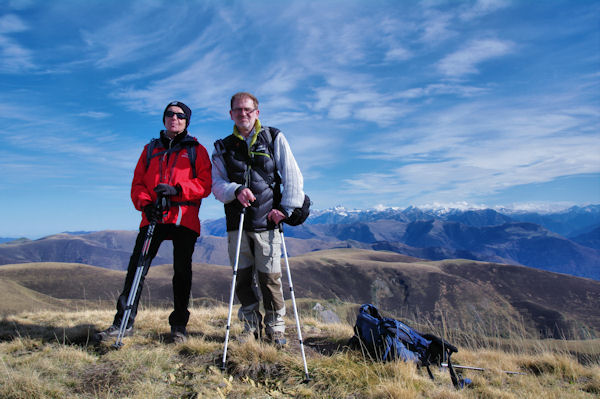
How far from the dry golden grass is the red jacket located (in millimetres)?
2091

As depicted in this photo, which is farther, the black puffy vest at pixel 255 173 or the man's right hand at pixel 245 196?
the black puffy vest at pixel 255 173

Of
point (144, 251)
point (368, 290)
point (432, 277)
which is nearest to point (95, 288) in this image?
point (368, 290)

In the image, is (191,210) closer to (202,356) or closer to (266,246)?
(266,246)

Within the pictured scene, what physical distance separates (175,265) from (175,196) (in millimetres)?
1169

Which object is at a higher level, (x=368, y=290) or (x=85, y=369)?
(x=85, y=369)

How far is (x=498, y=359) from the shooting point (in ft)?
18.5

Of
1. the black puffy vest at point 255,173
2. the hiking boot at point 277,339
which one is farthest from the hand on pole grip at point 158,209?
the hiking boot at point 277,339

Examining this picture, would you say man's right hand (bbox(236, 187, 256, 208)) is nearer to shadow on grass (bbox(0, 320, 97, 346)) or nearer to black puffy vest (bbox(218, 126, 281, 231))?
black puffy vest (bbox(218, 126, 281, 231))

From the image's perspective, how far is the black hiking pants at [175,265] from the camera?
5395 mm

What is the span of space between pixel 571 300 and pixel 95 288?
197 m

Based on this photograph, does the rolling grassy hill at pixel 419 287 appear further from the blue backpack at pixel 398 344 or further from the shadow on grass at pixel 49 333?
the blue backpack at pixel 398 344

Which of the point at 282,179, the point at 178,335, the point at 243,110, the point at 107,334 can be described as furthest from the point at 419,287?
the point at 243,110

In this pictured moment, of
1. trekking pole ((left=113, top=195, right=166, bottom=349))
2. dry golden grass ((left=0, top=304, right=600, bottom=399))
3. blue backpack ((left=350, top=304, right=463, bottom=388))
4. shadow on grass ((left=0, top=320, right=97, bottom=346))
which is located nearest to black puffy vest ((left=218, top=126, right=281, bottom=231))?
trekking pole ((left=113, top=195, right=166, bottom=349))

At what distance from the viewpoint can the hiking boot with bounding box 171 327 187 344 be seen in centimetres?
539
